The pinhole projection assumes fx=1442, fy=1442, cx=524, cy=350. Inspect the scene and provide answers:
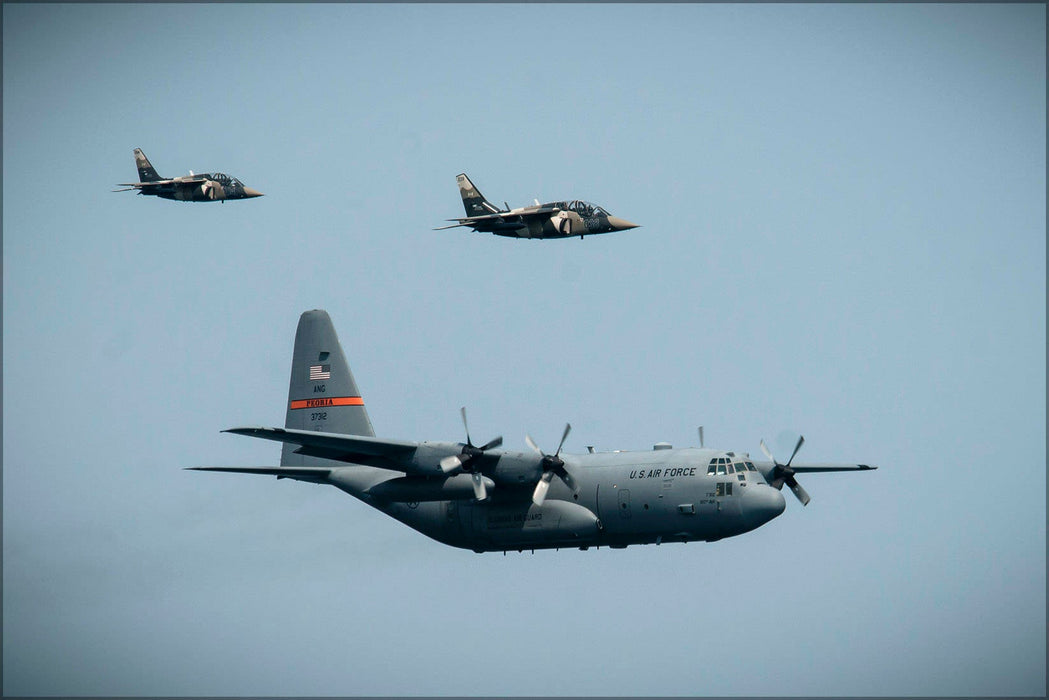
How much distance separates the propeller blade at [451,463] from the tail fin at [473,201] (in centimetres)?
1230

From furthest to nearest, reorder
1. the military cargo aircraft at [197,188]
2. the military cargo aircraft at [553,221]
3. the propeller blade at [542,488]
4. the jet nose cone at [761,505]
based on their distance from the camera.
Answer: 1. the military cargo aircraft at [197,188]
2. the military cargo aircraft at [553,221]
3. the propeller blade at [542,488]
4. the jet nose cone at [761,505]

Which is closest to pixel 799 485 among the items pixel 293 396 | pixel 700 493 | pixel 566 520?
pixel 700 493

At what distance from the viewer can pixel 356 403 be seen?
4869 centimetres

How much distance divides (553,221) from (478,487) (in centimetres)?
1048

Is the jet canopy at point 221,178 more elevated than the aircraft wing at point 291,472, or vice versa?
the jet canopy at point 221,178

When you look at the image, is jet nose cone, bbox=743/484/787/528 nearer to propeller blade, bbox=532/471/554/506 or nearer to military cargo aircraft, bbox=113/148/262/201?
propeller blade, bbox=532/471/554/506

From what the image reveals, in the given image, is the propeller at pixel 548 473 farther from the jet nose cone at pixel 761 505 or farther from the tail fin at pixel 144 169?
the tail fin at pixel 144 169

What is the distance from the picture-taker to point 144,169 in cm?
6041

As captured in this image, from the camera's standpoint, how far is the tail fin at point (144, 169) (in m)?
59.9

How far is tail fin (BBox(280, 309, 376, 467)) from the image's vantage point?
48.4 meters

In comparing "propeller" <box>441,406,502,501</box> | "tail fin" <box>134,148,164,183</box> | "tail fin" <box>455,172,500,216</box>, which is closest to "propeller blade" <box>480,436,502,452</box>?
"propeller" <box>441,406,502,501</box>

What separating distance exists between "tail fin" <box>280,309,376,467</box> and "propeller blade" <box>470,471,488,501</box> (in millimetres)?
A: 7844

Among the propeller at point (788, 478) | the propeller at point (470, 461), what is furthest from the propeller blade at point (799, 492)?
the propeller at point (470, 461)

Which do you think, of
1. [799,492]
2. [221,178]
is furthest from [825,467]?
[221,178]
